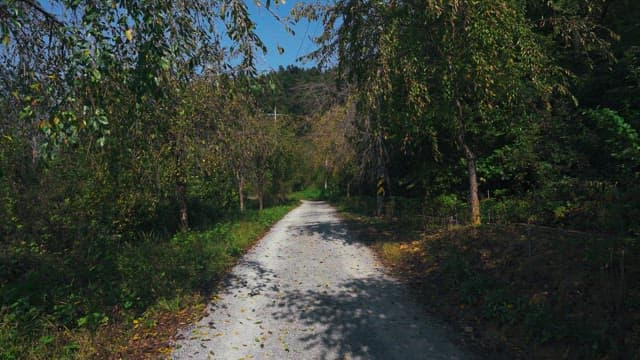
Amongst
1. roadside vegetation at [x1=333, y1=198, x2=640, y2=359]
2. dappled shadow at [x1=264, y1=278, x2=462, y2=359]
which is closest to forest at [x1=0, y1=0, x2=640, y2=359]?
roadside vegetation at [x1=333, y1=198, x2=640, y2=359]

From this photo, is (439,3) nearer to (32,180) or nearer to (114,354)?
(114,354)

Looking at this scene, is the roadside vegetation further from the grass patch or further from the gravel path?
the grass patch

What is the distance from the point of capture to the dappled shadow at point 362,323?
4496mm

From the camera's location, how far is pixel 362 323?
5355 mm

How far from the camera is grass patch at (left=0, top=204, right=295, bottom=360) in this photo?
4781 mm

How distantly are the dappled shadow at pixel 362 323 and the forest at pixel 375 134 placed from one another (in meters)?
0.89

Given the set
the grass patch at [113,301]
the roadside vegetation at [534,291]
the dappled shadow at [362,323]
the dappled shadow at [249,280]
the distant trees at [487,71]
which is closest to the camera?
the roadside vegetation at [534,291]

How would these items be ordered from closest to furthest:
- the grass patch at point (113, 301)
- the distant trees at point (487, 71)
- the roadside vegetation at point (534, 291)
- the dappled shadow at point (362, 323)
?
the roadside vegetation at point (534, 291) → the dappled shadow at point (362, 323) → the grass patch at point (113, 301) → the distant trees at point (487, 71)

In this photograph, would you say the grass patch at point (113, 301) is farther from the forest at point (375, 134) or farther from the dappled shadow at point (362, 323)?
the dappled shadow at point (362, 323)

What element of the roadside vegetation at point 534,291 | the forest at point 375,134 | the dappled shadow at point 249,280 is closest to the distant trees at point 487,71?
the forest at point 375,134

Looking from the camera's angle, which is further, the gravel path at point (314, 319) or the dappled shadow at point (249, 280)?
the dappled shadow at point (249, 280)

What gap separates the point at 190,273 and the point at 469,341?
5.54 metres

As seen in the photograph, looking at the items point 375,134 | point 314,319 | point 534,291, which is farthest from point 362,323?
point 375,134

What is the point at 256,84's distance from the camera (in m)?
4.36
